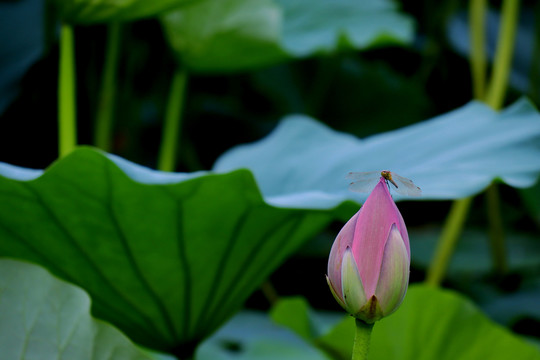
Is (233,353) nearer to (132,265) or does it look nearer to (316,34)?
(132,265)

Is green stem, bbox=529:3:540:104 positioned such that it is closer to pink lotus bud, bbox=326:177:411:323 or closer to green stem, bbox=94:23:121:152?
green stem, bbox=94:23:121:152

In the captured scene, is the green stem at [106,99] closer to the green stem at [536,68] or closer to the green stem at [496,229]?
Answer: the green stem at [496,229]

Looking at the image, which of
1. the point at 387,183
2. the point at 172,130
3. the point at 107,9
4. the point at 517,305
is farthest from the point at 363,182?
the point at 517,305

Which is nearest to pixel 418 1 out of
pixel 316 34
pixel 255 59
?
pixel 316 34

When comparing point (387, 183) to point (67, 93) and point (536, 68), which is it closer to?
point (67, 93)

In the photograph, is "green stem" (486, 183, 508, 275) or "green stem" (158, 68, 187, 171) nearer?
"green stem" (158, 68, 187, 171)

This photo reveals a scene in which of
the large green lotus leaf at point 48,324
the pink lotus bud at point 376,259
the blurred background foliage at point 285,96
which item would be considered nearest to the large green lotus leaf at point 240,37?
the blurred background foliage at point 285,96

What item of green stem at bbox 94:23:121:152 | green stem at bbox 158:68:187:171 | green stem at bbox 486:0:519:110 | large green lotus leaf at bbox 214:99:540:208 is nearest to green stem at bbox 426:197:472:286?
green stem at bbox 486:0:519:110
